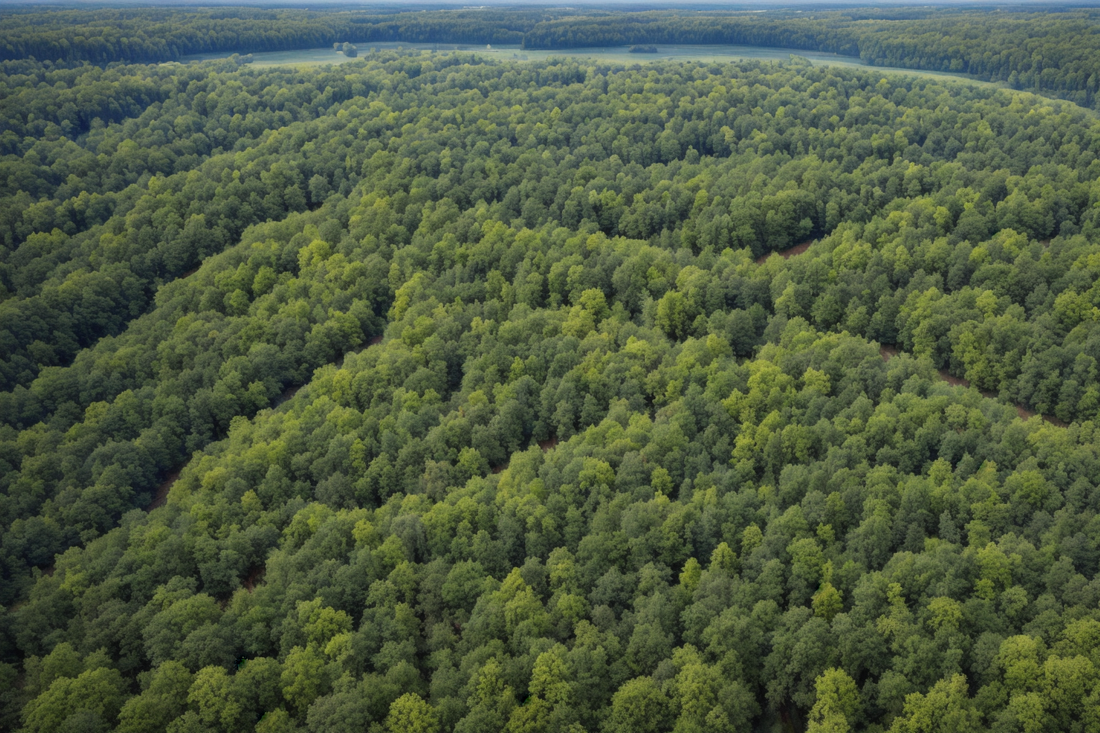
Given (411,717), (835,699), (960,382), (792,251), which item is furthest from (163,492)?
(960,382)

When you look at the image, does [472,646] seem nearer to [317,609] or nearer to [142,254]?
[317,609]

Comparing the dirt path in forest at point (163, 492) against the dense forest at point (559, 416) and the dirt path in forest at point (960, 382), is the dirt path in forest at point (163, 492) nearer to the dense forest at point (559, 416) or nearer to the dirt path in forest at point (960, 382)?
the dense forest at point (559, 416)

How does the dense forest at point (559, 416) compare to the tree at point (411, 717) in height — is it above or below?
above

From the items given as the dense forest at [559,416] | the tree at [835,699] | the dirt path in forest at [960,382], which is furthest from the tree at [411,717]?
the dirt path in forest at [960,382]

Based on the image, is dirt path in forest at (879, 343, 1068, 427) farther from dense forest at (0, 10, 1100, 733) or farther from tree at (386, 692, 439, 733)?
tree at (386, 692, 439, 733)

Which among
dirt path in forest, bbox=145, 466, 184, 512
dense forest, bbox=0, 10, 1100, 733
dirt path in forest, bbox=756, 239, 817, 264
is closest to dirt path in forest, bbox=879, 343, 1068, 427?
dense forest, bbox=0, 10, 1100, 733
